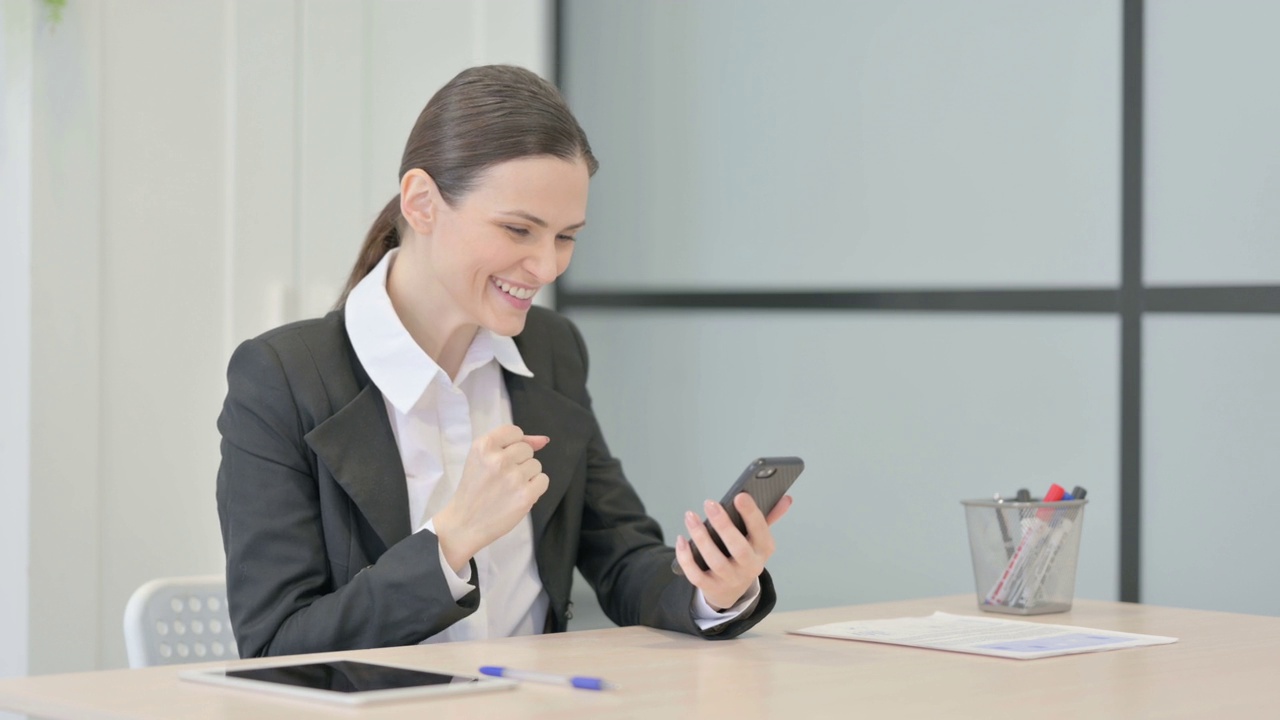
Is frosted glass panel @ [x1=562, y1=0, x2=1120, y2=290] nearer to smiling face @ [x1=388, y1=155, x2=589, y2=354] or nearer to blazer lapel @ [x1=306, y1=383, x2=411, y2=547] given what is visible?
→ smiling face @ [x1=388, y1=155, x2=589, y2=354]

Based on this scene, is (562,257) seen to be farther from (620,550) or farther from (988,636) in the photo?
(988,636)

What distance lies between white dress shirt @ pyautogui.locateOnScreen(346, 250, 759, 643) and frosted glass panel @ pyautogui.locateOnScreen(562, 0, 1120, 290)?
0.97 meters

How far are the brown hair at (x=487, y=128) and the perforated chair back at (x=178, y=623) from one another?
0.59m

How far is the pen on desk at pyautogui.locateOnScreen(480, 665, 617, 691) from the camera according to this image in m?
1.22

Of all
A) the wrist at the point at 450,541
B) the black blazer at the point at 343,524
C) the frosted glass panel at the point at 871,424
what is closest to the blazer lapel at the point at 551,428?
the black blazer at the point at 343,524

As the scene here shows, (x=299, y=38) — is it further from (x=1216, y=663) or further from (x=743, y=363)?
(x=1216, y=663)

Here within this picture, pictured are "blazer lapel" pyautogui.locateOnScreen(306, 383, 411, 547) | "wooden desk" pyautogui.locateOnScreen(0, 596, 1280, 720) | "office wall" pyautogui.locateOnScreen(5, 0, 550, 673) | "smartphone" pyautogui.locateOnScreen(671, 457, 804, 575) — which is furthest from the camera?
"office wall" pyautogui.locateOnScreen(5, 0, 550, 673)

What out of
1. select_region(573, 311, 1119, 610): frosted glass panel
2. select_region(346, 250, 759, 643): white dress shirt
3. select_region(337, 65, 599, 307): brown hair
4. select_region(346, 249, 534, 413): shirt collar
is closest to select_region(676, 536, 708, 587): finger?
select_region(346, 250, 759, 643): white dress shirt

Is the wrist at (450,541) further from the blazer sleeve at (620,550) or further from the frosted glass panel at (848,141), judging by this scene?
the frosted glass panel at (848,141)

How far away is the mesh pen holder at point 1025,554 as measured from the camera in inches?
73.5

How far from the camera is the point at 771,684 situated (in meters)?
1.29

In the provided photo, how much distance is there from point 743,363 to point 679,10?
2.43 feet

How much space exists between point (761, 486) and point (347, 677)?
507mm

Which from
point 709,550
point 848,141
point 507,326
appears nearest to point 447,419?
point 507,326
